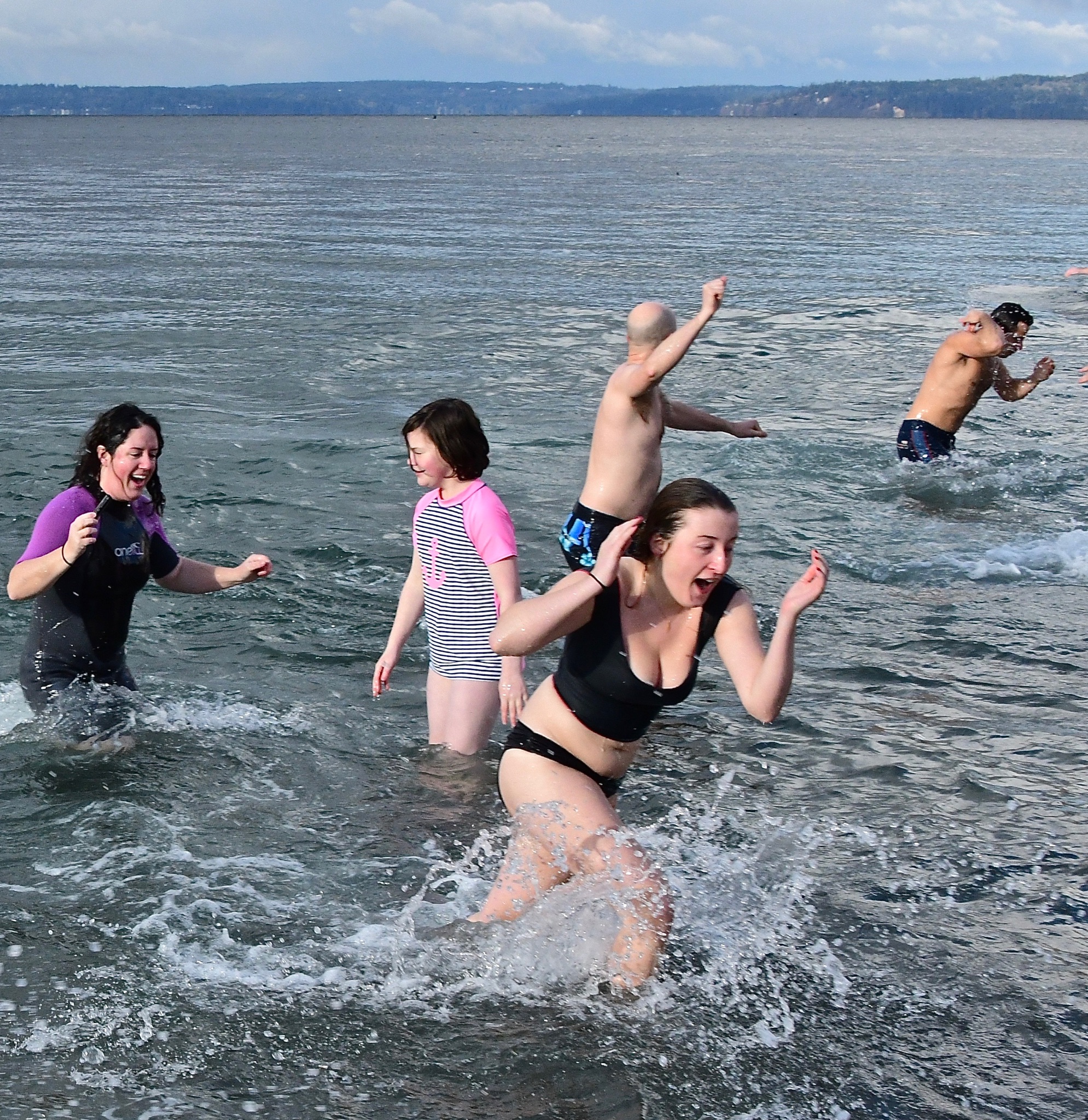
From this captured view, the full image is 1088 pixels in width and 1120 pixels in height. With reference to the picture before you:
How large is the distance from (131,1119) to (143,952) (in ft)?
3.10

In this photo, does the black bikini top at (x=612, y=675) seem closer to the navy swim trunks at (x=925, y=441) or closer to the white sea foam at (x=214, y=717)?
the white sea foam at (x=214, y=717)

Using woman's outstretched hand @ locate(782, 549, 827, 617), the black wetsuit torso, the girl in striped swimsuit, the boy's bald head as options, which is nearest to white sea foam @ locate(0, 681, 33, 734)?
the black wetsuit torso

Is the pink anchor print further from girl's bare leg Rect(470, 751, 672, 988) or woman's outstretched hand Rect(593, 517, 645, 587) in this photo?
woman's outstretched hand Rect(593, 517, 645, 587)

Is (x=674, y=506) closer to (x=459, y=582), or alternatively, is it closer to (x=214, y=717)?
(x=459, y=582)

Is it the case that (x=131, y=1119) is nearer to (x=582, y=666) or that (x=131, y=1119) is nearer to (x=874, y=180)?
(x=582, y=666)

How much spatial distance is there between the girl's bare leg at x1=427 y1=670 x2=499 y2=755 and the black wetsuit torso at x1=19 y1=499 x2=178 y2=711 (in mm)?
1423

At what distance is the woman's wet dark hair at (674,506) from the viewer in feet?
13.4

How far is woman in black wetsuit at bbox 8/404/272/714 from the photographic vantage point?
5.57 meters

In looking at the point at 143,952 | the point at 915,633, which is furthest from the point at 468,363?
the point at 143,952

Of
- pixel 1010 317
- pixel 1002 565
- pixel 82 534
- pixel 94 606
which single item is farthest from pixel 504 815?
pixel 1010 317

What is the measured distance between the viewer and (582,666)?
172 inches

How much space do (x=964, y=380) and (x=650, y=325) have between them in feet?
19.2

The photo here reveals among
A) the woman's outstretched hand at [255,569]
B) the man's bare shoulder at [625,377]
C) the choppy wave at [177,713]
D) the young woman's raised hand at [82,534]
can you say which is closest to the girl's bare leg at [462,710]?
the woman's outstretched hand at [255,569]

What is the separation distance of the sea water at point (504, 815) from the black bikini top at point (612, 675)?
73cm
